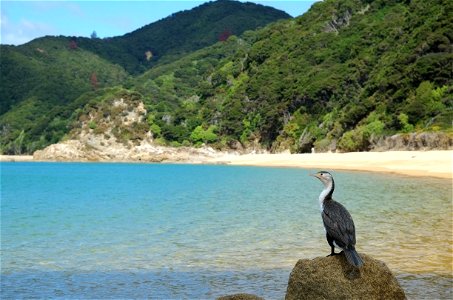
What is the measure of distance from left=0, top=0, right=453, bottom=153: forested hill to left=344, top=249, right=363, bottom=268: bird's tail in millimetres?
53728

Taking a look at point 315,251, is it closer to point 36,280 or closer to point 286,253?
point 286,253

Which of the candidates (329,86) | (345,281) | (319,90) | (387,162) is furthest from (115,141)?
(345,281)

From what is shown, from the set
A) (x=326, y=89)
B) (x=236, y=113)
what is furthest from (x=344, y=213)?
(x=236, y=113)

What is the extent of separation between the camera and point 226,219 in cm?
2108

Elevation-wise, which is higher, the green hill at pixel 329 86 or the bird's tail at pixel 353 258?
the green hill at pixel 329 86

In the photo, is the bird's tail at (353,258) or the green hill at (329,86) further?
the green hill at (329,86)

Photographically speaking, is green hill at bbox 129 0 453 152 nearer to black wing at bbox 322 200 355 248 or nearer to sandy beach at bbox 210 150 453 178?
sandy beach at bbox 210 150 453 178

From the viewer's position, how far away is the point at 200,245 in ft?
50.5

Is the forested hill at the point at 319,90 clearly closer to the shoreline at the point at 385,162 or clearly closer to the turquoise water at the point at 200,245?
the shoreline at the point at 385,162

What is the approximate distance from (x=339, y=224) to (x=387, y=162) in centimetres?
5087

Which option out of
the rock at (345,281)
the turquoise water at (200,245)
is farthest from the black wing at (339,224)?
the turquoise water at (200,245)

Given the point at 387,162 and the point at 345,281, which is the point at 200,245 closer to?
the point at 345,281

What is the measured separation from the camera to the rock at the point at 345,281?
703cm

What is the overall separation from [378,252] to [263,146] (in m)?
99.4
